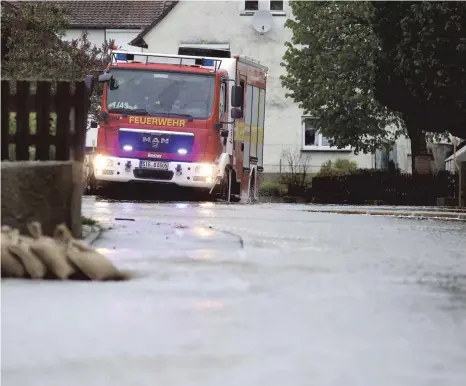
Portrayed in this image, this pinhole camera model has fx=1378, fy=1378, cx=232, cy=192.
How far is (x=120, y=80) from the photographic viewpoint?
26188mm

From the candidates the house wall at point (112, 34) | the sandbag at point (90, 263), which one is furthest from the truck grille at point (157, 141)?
the house wall at point (112, 34)

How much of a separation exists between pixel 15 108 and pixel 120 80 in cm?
1413

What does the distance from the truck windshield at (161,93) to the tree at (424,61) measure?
6.66m

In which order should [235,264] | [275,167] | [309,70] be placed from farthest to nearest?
[275,167]
[309,70]
[235,264]

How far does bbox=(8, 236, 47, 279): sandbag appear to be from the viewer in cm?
875

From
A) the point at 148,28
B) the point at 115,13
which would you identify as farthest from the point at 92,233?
the point at 115,13

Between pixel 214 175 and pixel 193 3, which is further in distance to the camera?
pixel 193 3

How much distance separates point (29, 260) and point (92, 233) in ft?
10.1

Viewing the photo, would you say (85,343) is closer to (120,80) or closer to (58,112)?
(58,112)

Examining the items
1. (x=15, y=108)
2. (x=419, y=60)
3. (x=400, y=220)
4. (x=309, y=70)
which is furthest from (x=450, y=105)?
(x=15, y=108)

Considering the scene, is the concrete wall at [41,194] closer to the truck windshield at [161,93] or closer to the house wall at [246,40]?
the truck windshield at [161,93]

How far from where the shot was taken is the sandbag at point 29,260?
8.75 metres

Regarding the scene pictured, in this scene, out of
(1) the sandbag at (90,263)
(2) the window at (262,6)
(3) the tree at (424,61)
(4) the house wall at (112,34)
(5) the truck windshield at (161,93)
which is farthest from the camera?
(4) the house wall at (112,34)

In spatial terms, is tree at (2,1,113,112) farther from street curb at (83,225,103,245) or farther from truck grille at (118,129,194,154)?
street curb at (83,225,103,245)
